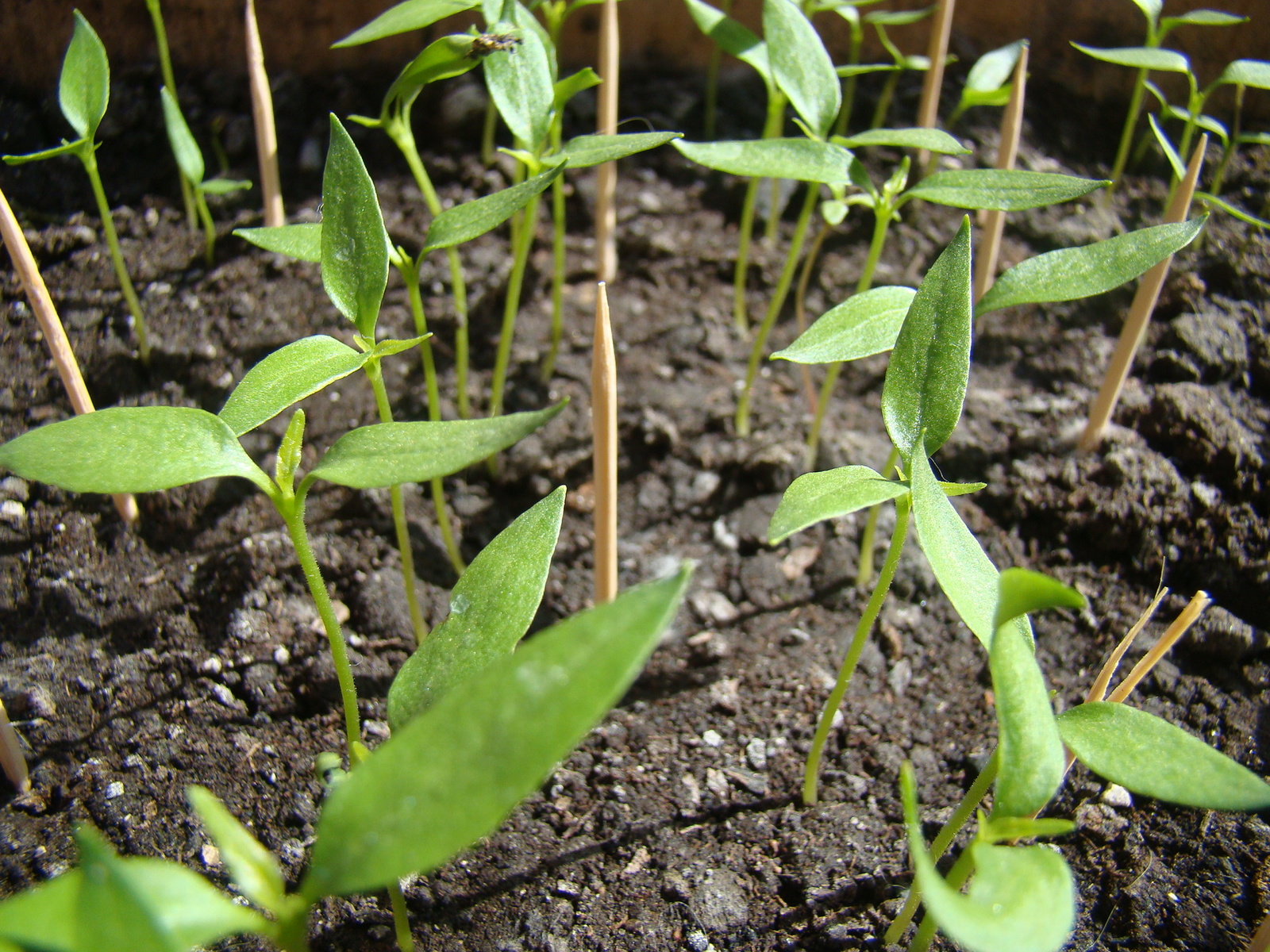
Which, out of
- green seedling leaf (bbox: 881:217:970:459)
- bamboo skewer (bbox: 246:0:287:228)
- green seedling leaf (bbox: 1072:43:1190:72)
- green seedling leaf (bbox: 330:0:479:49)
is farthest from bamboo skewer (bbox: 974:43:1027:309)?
bamboo skewer (bbox: 246:0:287:228)

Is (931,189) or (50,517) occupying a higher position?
(931,189)

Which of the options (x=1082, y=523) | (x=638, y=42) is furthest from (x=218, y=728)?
(x=638, y=42)

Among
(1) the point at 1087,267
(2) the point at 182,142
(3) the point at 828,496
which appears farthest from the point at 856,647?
(2) the point at 182,142

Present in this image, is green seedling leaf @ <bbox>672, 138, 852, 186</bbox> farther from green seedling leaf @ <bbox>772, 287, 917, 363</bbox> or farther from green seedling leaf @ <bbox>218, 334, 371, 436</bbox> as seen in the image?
green seedling leaf @ <bbox>218, 334, 371, 436</bbox>

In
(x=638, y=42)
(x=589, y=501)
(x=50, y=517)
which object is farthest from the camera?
(x=638, y=42)

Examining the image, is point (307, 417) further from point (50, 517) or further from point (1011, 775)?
point (1011, 775)
